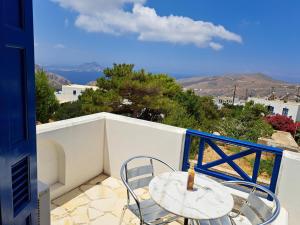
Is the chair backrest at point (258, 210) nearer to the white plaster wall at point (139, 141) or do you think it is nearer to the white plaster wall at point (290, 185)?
the white plaster wall at point (290, 185)

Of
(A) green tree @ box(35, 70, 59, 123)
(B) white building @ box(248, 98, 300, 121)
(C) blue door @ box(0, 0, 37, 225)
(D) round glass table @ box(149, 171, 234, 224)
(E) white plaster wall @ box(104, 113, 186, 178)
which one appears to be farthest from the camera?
(B) white building @ box(248, 98, 300, 121)

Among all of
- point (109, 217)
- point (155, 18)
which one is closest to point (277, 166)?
point (109, 217)

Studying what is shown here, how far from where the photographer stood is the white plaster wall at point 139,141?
2896mm

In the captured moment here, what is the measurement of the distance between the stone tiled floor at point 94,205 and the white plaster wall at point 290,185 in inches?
48.9

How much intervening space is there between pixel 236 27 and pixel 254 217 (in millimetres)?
90492

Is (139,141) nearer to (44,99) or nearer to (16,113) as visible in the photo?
(16,113)

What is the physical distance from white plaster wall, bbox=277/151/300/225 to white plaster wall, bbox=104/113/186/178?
45.6 inches

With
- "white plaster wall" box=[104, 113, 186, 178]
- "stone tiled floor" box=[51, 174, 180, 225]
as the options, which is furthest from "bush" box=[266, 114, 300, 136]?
"stone tiled floor" box=[51, 174, 180, 225]

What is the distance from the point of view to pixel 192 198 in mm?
1682

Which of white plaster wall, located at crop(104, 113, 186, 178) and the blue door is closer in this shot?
the blue door

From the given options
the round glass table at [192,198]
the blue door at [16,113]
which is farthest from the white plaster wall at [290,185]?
the blue door at [16,113]

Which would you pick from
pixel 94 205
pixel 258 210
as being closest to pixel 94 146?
pixel 94 205

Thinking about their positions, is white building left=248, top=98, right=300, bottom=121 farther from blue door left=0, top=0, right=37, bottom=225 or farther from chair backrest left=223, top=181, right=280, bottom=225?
blue door left=0, top=0, right=37, bottom=225

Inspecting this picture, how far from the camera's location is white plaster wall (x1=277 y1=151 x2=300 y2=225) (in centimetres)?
225
